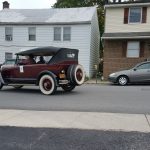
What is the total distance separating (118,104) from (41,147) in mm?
6096

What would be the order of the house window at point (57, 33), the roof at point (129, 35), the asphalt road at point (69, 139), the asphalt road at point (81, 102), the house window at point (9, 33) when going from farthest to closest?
the house window at point (9, 33), the house window at point (57, 33), the roof at point (129, 35), the asphalt road at point (81, 102), the asphalt road at point (69, 139)

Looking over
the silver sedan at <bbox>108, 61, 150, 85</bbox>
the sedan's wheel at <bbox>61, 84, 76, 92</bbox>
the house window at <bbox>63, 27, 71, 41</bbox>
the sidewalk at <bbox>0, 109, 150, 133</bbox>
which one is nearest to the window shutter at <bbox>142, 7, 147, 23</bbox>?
the silver sedan at <bbox>108, 61, 150, 85</bbox>

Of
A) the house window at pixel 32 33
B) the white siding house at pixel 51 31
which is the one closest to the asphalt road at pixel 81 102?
the white siding house at pixel 51 31

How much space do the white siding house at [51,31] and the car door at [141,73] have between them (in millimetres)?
7782

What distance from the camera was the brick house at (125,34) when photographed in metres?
25.5

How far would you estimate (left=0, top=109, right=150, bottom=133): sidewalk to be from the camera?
26.6 ft

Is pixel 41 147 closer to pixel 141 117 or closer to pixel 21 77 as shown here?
pixel 141 117

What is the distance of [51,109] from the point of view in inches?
433

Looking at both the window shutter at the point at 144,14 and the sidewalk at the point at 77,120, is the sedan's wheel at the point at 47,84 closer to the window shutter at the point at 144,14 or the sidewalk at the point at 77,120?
the sidewalk at the point at 77,120

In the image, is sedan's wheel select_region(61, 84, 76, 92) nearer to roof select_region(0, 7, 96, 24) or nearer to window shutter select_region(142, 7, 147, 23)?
window shutter select_region(142, 7, 147, 23)

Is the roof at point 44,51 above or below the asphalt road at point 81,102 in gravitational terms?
above

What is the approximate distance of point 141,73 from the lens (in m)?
21.1

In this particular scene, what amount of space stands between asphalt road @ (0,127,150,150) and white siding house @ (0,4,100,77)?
2126cm

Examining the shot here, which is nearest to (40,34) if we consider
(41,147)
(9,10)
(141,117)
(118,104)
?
(9,10)
